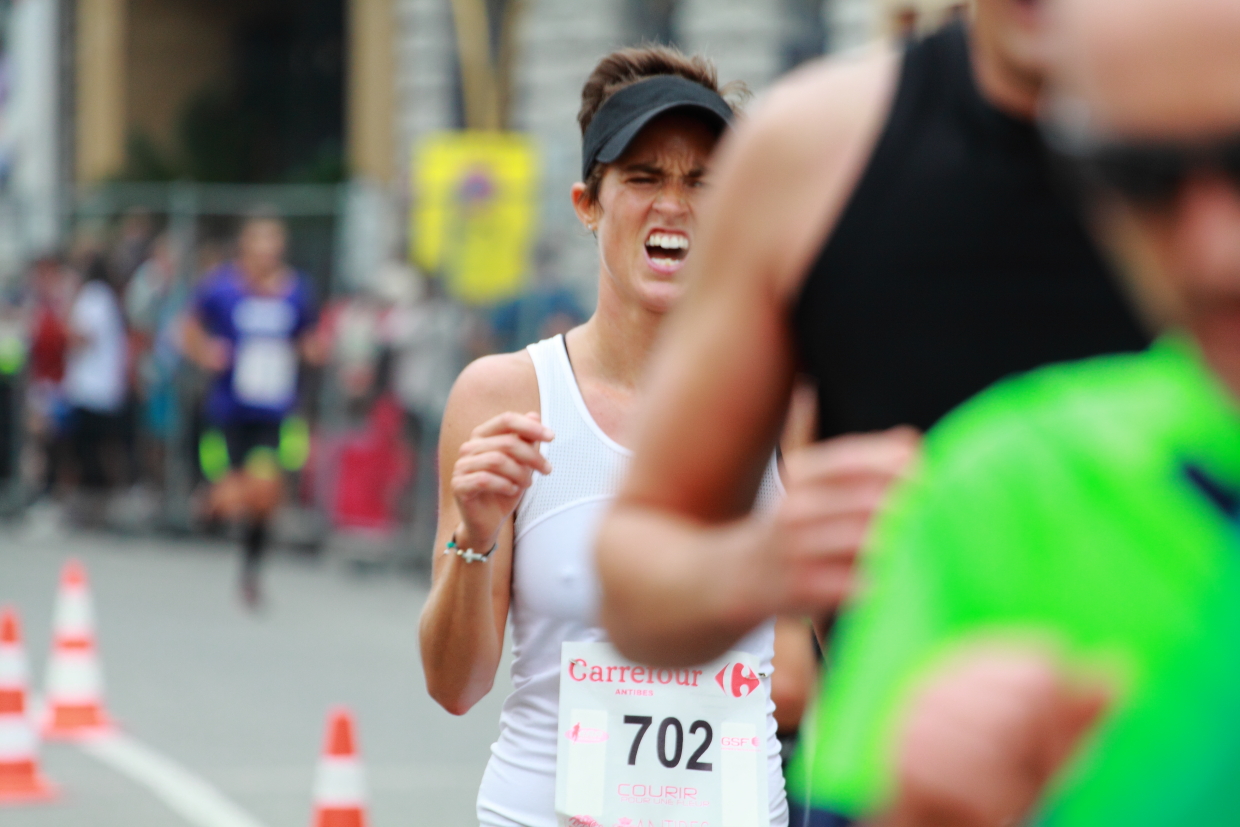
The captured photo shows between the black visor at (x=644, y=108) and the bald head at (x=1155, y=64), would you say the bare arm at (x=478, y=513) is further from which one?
the bald head at (x=1155, y=64)

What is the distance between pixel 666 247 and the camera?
3.01 metres

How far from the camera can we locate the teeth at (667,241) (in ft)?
9.86

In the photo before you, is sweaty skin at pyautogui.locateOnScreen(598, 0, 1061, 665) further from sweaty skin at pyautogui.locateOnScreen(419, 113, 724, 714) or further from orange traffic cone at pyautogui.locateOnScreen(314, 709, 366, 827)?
orange traffic cone at pyautogui.locateOnScreen(314, 709, 366, 827)

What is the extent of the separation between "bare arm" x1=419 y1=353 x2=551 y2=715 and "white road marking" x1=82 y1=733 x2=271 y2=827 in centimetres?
377

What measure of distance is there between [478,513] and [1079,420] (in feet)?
5.83

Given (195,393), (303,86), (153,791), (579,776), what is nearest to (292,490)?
(195,393)

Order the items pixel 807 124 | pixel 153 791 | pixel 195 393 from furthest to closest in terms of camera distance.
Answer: pixel 195 393 < pixel 153 791 < pixel 807 124

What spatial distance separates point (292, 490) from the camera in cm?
1417

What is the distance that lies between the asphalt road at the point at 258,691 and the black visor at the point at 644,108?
3996 mm

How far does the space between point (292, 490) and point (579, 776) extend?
11560 millimetres

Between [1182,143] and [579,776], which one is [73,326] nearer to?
[579,776]

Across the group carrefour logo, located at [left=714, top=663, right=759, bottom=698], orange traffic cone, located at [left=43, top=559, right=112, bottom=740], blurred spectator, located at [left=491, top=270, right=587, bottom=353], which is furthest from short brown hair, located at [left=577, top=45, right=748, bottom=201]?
blurred spectator, located at [left=491, top=270, right=587, bottom=353]

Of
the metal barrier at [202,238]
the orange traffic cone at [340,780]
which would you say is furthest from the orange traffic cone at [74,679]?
the metal barrier at [202,238]

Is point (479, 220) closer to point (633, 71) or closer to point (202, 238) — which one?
point (202, 238)
